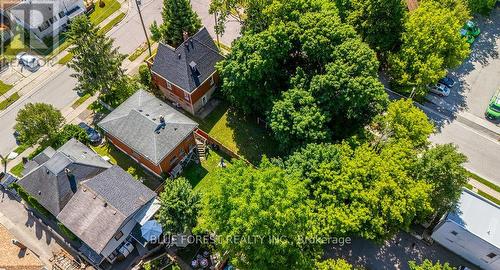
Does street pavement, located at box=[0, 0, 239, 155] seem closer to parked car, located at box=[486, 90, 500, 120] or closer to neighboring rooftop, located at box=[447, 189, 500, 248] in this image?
parked car, located at box=[486, 90, 500, 120]

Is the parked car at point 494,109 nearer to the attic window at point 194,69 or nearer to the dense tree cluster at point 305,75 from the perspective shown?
the dense tree cluster at point 305,75

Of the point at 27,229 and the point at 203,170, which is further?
the point at 203,170

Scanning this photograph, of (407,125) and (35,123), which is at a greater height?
(407,125)

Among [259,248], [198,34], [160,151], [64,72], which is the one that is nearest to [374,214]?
[259,248]

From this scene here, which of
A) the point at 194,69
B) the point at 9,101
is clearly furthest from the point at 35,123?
the point at 194,69

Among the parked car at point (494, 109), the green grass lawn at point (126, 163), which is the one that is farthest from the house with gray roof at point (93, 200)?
the parked car at point (494, 109)

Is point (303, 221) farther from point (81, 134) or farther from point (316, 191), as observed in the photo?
point (81, 134)

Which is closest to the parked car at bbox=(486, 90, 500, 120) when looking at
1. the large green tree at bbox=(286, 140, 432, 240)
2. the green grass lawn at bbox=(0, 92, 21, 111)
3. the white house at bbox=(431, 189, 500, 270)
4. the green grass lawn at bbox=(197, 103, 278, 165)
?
the white house at bbox=(431, 189, 500, 270)

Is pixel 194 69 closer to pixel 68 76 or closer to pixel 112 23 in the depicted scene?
pixel 68 76
